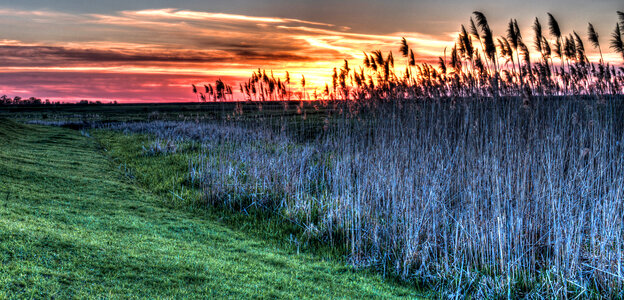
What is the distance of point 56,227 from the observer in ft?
14.5

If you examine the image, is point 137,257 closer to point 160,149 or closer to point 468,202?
point 468,202

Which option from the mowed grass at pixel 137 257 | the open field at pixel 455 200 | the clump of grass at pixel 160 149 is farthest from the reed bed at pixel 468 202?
A: the clump of grass at pixel 160 149

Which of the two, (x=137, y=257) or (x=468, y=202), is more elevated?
(x=468, y=202)

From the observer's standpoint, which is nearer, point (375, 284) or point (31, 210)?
point (375, 284)

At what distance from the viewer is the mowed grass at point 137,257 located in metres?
3.19

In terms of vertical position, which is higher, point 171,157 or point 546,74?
point 546,74

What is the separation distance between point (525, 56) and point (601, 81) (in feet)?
6.62

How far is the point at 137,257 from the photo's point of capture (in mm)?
3848

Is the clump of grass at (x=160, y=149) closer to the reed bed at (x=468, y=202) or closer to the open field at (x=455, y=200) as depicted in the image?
the open field at (x=455, y=200)

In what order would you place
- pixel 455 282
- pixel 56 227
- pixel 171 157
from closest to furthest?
pixel 455 282, pixel 56 227, pixel 171 157

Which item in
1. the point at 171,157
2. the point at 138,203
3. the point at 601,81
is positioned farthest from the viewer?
the point at 171,157

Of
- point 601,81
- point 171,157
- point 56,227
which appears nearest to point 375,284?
point 56,227

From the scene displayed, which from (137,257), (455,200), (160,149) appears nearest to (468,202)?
(455,200)

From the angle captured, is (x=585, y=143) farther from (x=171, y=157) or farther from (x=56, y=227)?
(x=171, y=157)
